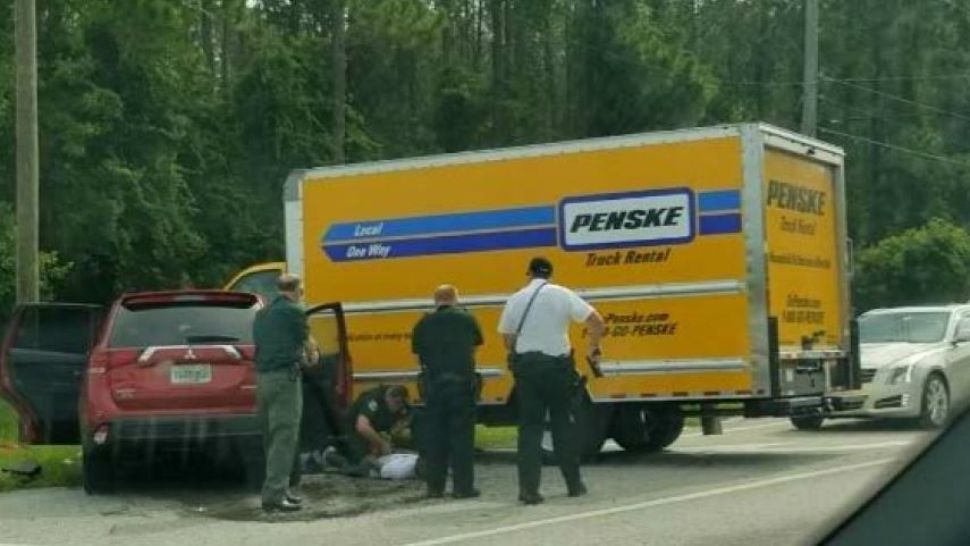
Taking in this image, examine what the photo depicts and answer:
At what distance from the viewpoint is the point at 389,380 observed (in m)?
A: 15.0

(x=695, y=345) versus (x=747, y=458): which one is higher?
(x=695, y=345)

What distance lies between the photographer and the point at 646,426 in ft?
48.5

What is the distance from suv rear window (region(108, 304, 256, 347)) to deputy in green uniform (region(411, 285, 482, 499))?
4.47 ft

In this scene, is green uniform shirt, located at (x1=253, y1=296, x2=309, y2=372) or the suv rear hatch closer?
green uniform shirt, located at (x1=253, y1=296, x2=309, y2=372)

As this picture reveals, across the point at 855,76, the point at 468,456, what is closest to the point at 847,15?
the point at 855,76

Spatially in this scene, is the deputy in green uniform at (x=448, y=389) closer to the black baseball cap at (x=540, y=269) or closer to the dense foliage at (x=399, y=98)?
the black baseball cap at (x=540, y=269)

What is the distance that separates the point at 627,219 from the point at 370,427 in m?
2.68

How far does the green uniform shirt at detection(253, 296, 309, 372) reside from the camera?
37.4 feet

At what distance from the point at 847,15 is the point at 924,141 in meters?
3.30

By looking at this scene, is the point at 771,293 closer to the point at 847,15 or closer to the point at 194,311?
the point at 194,311

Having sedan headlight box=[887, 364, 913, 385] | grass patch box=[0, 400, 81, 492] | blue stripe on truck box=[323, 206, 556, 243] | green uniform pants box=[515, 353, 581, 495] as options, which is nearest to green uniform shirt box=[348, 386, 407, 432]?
blue stripe on truck box=[323, 206, 556, 243]

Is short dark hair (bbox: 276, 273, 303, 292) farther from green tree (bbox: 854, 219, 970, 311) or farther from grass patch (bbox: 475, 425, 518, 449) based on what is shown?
green tree (bbox: 854, 219, 970, 311)

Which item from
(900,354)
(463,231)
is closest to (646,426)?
(463,231)

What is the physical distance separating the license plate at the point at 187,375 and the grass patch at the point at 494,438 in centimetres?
420
